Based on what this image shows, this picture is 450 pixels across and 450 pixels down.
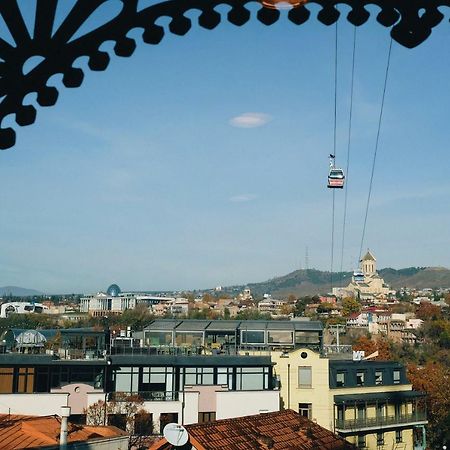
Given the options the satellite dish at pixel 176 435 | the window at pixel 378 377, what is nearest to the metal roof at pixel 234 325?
the window at pixel 378 377

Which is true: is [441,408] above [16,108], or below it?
below

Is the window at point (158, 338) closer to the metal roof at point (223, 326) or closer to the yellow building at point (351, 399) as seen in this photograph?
the metal roof at point (223, 326)

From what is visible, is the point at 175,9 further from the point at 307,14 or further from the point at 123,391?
the point at 123,391

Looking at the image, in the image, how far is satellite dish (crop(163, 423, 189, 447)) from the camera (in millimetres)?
15023

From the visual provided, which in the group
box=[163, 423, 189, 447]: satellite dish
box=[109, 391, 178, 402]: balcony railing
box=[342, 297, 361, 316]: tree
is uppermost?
box=[342, 297, 361, 316]: tree

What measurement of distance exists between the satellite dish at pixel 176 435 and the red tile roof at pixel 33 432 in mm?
2456

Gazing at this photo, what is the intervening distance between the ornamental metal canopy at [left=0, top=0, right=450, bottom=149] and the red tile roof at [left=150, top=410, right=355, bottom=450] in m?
14.5

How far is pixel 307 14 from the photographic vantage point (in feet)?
8.43

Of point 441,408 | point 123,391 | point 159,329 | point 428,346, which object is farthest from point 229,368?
point 428,346

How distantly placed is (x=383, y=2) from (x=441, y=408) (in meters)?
42.7

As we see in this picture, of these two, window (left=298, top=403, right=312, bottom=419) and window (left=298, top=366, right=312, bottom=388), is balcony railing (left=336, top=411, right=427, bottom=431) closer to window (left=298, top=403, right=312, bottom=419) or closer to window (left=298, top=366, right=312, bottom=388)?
window (left=298, top=403, right=312, bottom=419)

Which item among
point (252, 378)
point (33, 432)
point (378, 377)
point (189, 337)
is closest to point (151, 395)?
point (252, 378)

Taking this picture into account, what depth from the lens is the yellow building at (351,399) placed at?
105 feet

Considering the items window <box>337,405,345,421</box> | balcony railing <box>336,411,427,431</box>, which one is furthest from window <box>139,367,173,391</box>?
balcony railing <box>336,411,427,431</box>
